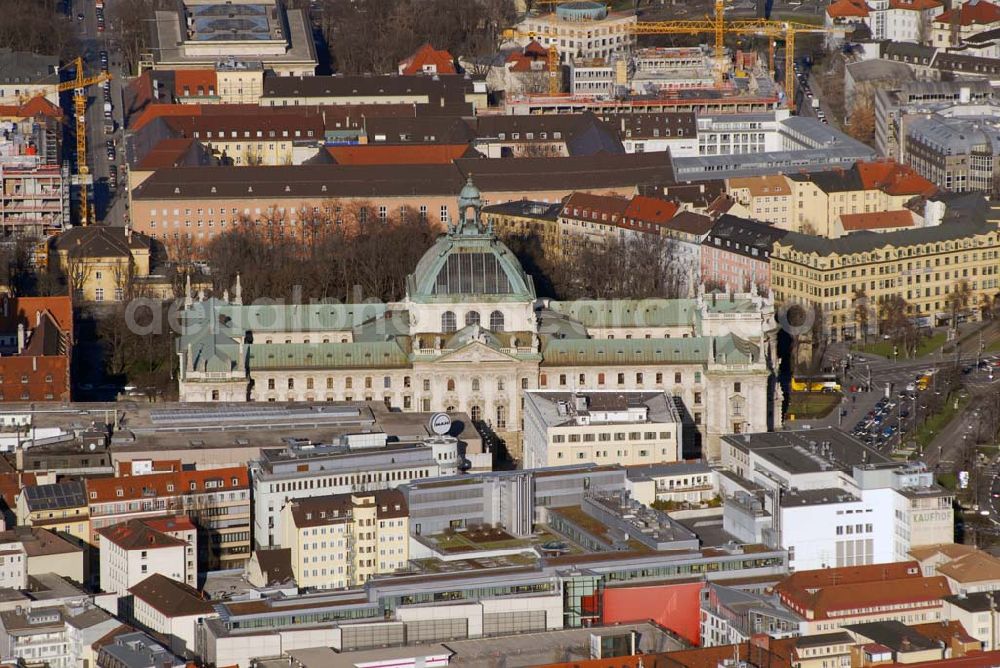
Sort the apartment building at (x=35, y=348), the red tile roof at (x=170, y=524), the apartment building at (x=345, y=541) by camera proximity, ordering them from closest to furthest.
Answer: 1. the red tile roof at (x=170, y=524)
2. the apartment building at (x=345, y=541)
3. the apartment building at (x=35, y=348)

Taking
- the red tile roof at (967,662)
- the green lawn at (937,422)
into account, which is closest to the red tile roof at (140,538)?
the red tile roof at (967,662)

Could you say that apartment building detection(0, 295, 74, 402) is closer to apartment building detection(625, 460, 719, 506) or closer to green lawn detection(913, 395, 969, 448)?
apartment building detection(625, 460, 719, 506)

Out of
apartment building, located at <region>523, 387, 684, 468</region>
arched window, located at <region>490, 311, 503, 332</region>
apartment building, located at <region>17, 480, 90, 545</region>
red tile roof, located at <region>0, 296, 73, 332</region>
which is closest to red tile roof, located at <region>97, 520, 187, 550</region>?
apartment building, located at <region>17, 480, 90, 545</region>

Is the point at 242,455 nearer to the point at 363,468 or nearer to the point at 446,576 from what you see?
the point at 363,468

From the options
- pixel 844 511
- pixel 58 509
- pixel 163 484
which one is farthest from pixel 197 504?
pixel 844 511

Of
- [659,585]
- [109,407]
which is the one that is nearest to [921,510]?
[659,585]

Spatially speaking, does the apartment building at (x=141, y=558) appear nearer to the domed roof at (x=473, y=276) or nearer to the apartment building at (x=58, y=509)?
the apartment building at (x=58, y=509)
